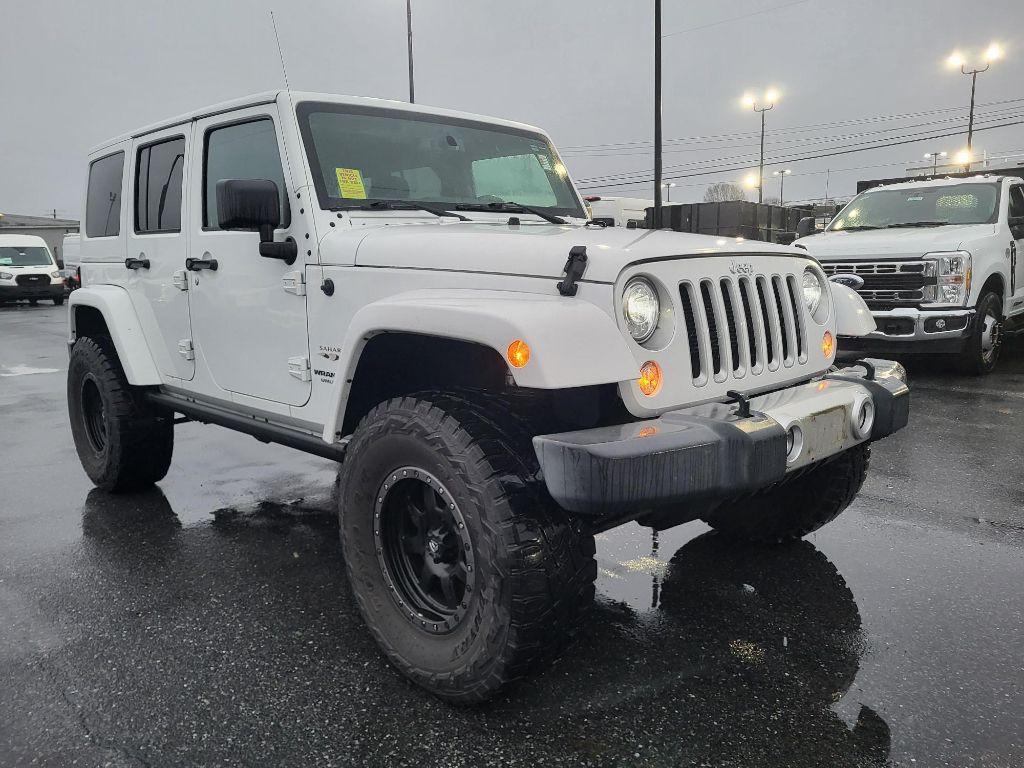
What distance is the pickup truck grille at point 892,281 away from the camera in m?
8.02

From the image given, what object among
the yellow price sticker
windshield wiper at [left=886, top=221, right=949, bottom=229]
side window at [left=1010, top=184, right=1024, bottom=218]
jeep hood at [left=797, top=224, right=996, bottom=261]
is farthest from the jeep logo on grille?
the yellow price sticker

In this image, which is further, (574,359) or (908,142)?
(908,142)

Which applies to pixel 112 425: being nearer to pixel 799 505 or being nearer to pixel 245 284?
pixel 245 284

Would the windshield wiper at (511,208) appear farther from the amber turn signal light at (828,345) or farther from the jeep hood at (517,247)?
the amber turn signal light at (828,345)

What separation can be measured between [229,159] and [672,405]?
2.43 metres

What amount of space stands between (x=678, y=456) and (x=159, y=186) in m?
3.35

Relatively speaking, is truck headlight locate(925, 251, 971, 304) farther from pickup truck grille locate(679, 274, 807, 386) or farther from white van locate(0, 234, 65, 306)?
white van locate(0, 234, 65, 306)

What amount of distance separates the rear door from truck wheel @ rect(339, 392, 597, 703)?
1806 mm

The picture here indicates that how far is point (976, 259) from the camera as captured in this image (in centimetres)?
803

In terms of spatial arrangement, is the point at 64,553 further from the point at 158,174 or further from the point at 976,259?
the point at 976,259

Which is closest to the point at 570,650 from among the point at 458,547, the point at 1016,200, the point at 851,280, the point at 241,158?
the point at 458,547

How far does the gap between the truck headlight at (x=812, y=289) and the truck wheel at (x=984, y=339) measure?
5.92m

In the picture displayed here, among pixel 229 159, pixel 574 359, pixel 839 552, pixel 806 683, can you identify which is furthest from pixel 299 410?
pixel 839 552

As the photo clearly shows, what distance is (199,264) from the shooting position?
3.76 metres
